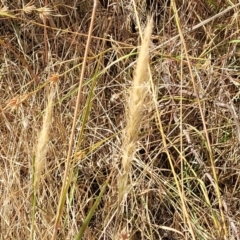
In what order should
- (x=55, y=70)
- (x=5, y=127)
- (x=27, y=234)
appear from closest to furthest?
(x=27, y=234)
(x=5, y=127)
(x=55, y=70)

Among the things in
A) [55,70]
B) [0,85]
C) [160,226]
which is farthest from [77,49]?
[160,226]

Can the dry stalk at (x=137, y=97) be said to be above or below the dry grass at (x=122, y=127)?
above

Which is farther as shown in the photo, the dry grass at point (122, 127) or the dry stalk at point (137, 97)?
the dry grass at point (122, 127)

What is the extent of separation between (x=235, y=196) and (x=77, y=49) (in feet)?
1.92

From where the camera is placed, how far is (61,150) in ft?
4.27

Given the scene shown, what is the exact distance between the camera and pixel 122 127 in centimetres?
132

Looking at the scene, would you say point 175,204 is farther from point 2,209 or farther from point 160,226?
point 2,209

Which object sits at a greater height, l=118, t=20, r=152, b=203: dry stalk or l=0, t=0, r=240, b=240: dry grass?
l=118, t=20, r=152, b=203: dry stalk

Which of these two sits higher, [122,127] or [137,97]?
[137,97]

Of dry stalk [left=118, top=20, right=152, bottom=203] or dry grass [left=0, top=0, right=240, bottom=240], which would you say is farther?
dry grass [left=0, top=0, right=240, bottom=240]

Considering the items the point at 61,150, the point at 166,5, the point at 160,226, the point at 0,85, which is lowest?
the point at 160,226

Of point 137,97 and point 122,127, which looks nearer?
point 137,97

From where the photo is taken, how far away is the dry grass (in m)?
1.17

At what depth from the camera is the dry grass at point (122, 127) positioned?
1.17 m
